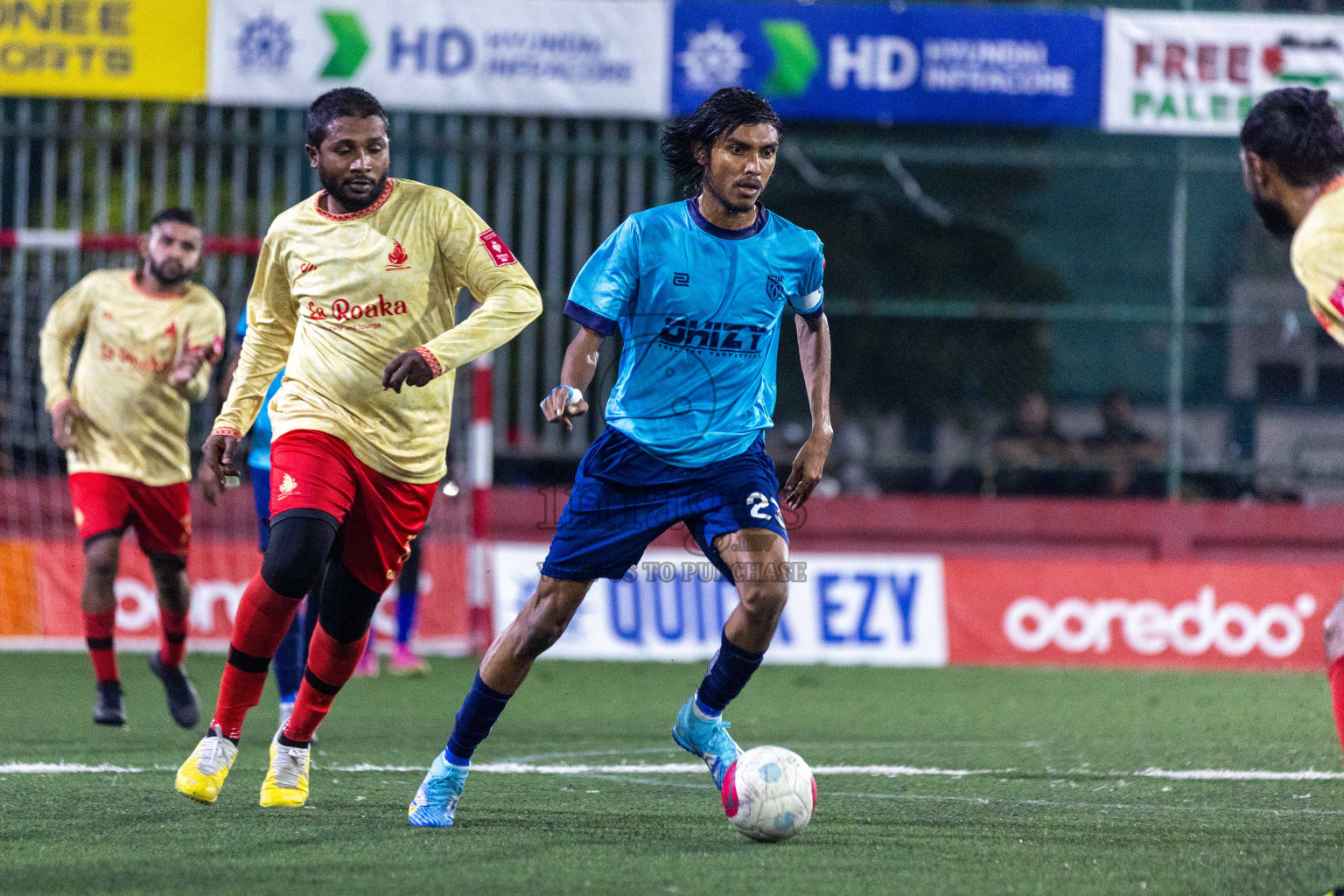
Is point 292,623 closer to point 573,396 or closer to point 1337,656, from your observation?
point 573,396

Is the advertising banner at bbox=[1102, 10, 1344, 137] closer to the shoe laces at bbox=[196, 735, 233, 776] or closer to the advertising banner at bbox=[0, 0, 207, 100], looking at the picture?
the advertising banner at bbox=[0, 0, 207, 100]

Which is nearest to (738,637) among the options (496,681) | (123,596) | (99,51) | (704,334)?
(496,681)

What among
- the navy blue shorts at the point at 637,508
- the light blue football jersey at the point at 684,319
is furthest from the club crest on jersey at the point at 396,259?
the navy blue shorts at the point at 637,508

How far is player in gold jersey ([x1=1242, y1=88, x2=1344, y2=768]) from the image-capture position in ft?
13.9

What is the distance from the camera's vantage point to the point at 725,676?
5.65 metres

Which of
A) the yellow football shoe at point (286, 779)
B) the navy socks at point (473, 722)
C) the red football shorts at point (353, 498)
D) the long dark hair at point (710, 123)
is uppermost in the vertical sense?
the long dark hair at point (710, 123)

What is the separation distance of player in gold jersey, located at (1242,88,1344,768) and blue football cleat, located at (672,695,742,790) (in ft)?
6.49

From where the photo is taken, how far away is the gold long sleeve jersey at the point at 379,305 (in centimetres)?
574

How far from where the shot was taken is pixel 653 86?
1400cm

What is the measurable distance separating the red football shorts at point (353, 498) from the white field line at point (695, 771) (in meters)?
1.22

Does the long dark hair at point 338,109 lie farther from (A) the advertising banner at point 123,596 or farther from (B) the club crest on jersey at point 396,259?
(A) the advertising banner at point 123,596

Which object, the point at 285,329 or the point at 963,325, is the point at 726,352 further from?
the point at 963,325

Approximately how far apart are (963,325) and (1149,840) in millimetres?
10335

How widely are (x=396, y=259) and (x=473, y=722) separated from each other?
1.52 metres
